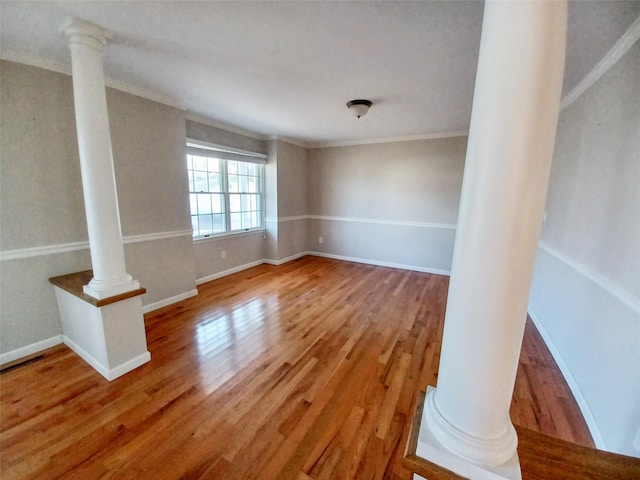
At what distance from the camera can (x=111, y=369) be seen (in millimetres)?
1923

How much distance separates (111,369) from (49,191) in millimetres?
1576

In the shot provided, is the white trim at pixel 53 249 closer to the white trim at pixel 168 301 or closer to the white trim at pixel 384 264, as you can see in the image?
the white trim at pixel 168 301

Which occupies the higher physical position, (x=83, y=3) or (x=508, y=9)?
(x=83, y=3)

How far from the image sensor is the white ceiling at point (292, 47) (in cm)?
145

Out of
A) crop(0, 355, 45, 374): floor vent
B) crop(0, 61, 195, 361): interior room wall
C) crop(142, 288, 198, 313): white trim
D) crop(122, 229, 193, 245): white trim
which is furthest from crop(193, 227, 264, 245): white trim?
crop(0, 355, 45, 374): floor vent

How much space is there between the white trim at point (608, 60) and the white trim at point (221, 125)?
390cm

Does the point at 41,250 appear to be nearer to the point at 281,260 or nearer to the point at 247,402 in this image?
the point at 247,402

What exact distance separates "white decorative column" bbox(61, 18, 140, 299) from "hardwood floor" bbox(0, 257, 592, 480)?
2.39 feet

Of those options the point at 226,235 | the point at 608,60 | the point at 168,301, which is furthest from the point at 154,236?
the point at 608,60

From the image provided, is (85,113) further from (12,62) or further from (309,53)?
(309,53)

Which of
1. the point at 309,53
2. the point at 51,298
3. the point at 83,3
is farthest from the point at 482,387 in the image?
the point at 51,298

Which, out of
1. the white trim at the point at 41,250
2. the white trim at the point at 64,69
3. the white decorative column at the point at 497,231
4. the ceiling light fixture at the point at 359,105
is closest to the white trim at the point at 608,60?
the white decorative column at the point at 497,231

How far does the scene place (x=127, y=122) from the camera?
8.54ft

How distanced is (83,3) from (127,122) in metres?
1.31
